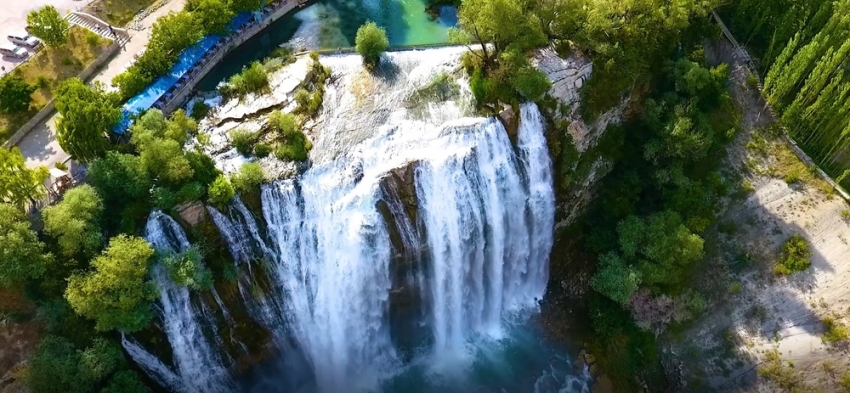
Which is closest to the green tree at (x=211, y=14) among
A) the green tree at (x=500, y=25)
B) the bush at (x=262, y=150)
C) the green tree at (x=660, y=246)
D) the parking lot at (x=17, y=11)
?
the parking lot at (x=17, y=11)

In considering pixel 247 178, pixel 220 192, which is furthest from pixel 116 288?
pixel 247 178

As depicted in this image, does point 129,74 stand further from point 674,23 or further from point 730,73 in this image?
point 730,73

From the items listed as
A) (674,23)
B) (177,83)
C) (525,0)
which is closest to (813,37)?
(674,23)

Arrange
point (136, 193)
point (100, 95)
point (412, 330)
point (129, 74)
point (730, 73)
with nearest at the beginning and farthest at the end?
point (136, 193)
point (100, 95)
point (129, 74)
point (412, 330)
point (730, 73)

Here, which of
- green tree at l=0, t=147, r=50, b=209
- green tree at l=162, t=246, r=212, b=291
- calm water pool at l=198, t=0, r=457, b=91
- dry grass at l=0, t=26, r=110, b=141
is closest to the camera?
green tree at l=0, t=147, r=50, b=209

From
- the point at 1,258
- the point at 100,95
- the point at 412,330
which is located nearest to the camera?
the point at 1,258

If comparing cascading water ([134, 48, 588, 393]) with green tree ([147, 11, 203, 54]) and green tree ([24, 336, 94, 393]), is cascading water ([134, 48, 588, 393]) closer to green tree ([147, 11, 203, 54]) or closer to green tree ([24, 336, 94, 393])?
Result: green tree ([24, 336, 94, 393])

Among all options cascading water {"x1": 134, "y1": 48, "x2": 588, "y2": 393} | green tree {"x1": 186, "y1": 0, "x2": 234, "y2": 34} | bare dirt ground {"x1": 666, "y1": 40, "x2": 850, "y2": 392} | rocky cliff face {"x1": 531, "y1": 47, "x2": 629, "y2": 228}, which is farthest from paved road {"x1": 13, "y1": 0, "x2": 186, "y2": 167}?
bare dirt ground {"x1": 666, "y1": 40, "x2": 850, "y2": 392}
